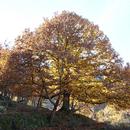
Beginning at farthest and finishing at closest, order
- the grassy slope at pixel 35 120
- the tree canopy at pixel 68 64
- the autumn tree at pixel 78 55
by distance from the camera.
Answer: the autumn tree at pixel 78 55, the tree canopy at pixel 68 64, the grassy slope at pixel 35 120

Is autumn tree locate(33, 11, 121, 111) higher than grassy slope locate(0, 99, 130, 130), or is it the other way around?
autumn tree locate(33, 11, 121, 111)

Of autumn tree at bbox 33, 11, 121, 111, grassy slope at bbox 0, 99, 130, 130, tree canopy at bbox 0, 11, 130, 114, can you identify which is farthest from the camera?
autumn tree at bbox 33, 11, 121, 111

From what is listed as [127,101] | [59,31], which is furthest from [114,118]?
[59,31]

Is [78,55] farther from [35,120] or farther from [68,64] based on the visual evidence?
[35,120]

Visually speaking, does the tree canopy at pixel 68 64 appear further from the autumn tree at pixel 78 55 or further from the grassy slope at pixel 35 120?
the grassy slope at pixel 35 120

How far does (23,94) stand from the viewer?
4066 centimetres

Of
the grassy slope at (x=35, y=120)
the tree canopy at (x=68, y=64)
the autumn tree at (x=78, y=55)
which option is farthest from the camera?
the autumn tree at (x=78, y=55)

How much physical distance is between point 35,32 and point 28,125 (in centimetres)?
1013

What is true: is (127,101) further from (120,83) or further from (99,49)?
(99,49)

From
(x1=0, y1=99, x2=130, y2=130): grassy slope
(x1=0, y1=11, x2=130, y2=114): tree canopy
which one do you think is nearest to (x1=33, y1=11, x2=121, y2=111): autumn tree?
(x1=0, y1=11, x2=130, y2=114): tree canopy

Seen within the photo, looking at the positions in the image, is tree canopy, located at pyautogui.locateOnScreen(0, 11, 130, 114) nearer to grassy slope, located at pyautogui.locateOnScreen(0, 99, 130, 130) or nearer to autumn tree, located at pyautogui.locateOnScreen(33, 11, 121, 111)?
autumn tree, located at pyautogui.locateOnScreen(33, 11, 121, 111)

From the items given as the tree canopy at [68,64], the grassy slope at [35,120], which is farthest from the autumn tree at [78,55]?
the grassy slope at [35,120]

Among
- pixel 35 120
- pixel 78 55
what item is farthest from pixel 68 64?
pixel 35 120

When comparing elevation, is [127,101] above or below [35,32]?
below
